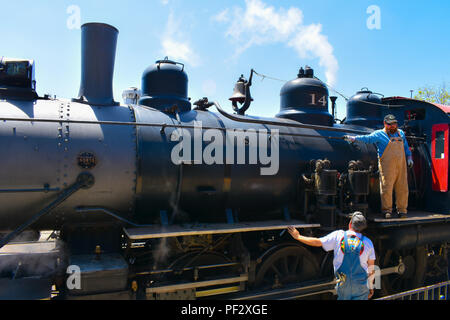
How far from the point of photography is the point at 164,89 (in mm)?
5230

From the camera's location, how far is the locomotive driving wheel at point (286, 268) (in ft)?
16.1

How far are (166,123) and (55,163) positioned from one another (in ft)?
4.78

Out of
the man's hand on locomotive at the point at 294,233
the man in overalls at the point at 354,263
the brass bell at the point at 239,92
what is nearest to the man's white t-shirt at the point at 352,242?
the man in overalls at the point at 354,263

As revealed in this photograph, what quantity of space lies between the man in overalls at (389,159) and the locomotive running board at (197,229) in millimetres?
1666

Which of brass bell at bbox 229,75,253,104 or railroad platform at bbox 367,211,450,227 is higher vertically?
brass bell at bbox 229,75,253,104

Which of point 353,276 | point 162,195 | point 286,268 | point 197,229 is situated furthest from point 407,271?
point 162,195

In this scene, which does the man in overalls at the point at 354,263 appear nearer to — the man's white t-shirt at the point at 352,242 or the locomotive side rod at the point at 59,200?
the man's white t-shirt at the point at 352,242

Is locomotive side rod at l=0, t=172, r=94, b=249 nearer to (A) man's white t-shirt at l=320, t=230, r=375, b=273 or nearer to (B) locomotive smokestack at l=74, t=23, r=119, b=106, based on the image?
(B) locomotive smokestack at l=74, t=23, r=119, b=106

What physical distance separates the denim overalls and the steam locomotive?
1129mm

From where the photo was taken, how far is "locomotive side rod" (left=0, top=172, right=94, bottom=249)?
3.75 meters

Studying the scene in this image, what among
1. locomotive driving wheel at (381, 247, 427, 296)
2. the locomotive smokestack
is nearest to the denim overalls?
locomotive driving wheel at (381, 247, 427, 296)
